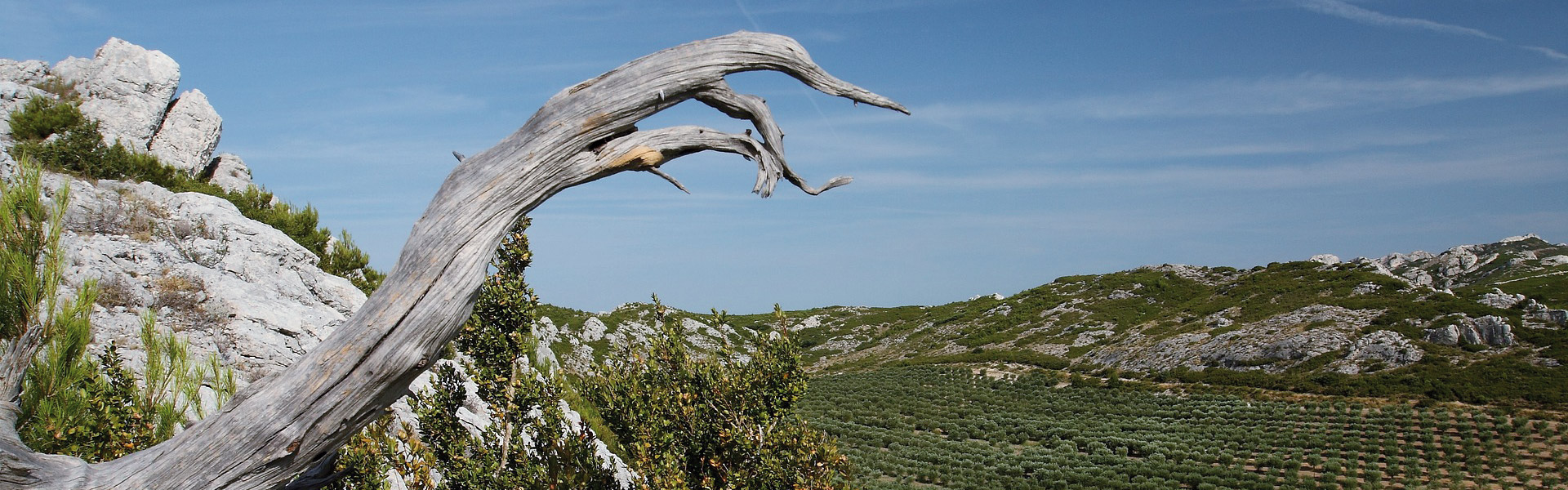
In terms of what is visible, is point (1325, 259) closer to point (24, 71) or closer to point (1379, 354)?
point (1379, 354)

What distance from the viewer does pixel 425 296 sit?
14.1 feet

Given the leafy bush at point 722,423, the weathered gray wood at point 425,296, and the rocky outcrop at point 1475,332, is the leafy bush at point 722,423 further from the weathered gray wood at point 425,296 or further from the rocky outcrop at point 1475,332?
the rocky outcrop at point 1475,332

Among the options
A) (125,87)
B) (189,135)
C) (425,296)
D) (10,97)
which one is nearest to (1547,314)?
(425,296)

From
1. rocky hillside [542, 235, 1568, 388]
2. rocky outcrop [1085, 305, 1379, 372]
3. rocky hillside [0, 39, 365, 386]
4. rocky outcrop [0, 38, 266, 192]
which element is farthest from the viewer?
rocky outcrop [1085, 305, 1379, 372]

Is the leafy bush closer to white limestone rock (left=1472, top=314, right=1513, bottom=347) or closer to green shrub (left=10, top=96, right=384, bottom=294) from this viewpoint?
green shrub (left=10, top=96, right=384, bottom=294)

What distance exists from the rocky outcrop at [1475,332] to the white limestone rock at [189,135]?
55.0 metres

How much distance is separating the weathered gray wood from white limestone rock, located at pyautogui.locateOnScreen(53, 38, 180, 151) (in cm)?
1675

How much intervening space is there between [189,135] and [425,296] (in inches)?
750

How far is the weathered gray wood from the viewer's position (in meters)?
4.27

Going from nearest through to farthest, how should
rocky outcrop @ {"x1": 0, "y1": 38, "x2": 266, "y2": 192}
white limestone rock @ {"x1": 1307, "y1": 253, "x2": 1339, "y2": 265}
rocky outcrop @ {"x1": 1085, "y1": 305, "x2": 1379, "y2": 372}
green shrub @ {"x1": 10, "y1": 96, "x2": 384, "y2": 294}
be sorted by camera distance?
green shrub @ {"x1": 10, "y1": 96, "x2": 384, "y2": 294} → rocky outcrop @ {"x1": 0, "y1": 38, "x2": 266, "y2": 192} → rocky outcrop @ {"x1": 1085, "y1": 305, "x2": 1379, "y2": 372} → white limestone rock @ {"x1": 1307, "y1": 253, "x2": 1339, "y2": 265}

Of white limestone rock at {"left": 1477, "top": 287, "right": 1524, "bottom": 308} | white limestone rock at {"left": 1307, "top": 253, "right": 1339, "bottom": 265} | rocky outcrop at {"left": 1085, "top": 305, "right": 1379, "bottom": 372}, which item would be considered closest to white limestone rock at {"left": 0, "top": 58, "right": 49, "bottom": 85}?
rocky outcrop at {"left": 1085, "top": 305, "right": 1379, "bottom": 372}

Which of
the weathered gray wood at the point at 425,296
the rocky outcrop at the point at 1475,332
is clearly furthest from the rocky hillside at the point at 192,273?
the rocky outcrop at the point at 1475,332

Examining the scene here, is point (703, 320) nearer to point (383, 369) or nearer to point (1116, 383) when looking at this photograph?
point (1116, 383)

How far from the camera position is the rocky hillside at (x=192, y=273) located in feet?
32.9
